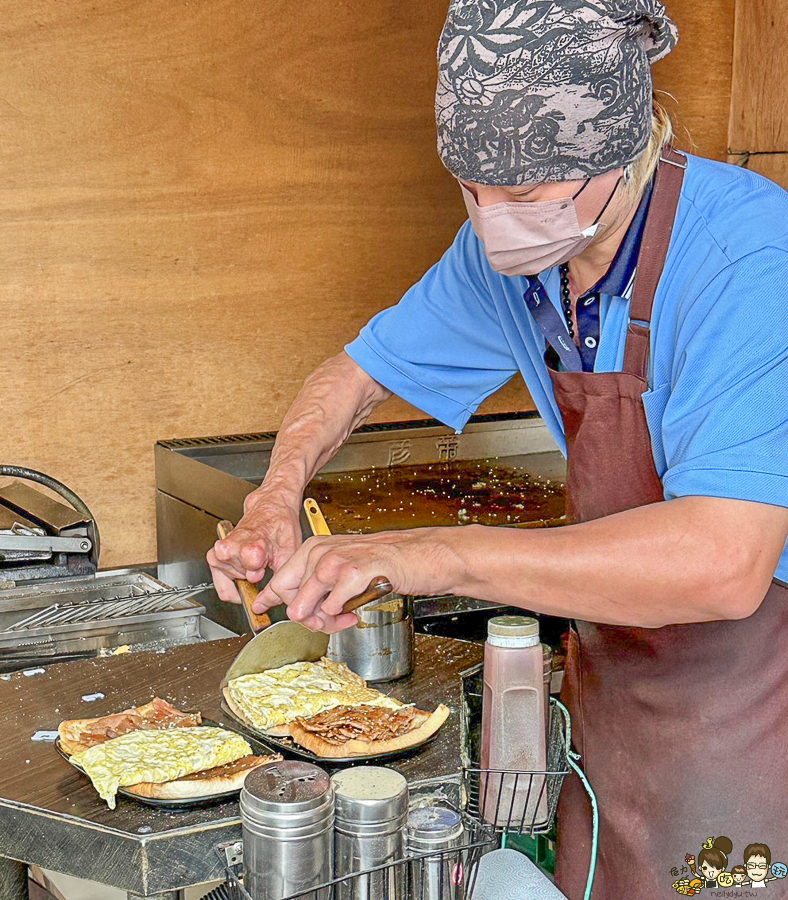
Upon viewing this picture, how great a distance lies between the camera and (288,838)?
1.07 meters

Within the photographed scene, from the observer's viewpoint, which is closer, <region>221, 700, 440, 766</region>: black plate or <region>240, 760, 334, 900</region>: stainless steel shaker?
→ <region>240, 760, 334, 900</region>: stainless steel shaker

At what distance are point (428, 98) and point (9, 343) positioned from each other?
1.43 m

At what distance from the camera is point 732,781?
1.59 m

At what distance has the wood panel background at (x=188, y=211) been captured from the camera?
2.95m

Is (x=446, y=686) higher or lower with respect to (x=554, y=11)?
lower

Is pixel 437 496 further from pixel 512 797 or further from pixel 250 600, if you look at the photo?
pixel 512 797

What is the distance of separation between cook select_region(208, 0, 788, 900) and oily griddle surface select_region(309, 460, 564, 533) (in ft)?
2.57

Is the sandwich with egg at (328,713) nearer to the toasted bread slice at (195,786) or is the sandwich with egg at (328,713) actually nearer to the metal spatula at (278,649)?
the metal spatula at (278,649)

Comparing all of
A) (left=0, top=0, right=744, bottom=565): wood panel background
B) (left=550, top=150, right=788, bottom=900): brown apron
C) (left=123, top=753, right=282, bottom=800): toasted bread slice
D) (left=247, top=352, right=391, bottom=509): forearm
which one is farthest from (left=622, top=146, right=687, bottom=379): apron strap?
(left=0, top=0, right=744, bottom=565): wood panel background

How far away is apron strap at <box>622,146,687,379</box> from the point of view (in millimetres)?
1556

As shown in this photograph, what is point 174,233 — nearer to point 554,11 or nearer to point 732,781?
point 554,11

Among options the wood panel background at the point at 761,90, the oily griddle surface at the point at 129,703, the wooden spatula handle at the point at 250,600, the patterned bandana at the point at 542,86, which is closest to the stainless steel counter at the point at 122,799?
the oily griddle surface at the point at 129,703

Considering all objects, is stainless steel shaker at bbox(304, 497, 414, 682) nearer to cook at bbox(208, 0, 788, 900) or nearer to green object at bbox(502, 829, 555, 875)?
cook at bbox(208, 0, 788, 900)

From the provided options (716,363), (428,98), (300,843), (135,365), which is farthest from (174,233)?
(300,843)
